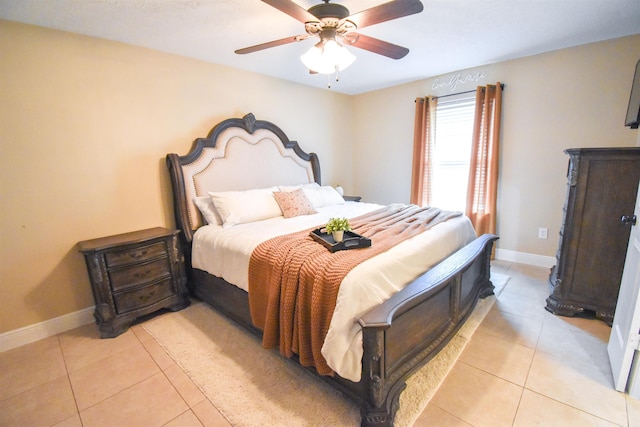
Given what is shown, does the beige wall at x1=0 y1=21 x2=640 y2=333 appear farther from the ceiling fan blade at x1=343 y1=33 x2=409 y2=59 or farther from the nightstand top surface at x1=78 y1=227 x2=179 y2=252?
the ceiling fan blade at x1=343 y1=33 x2=409 y2=59

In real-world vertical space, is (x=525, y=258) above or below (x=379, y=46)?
below

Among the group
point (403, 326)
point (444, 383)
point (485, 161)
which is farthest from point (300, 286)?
point (485, 161)

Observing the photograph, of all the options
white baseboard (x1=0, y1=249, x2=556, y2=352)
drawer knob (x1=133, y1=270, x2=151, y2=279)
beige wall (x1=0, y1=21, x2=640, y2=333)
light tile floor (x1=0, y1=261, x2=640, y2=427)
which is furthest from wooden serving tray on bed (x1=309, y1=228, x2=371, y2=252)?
white baseboard (x1=0, y1=249, x2=556, y2=352)

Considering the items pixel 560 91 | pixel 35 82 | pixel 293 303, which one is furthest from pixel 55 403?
pixel 560 91

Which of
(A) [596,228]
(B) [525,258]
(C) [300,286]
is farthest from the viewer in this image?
(B) [525,258]

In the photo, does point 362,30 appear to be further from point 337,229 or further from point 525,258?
point 525,258

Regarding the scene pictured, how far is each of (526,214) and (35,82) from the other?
15.7 feet

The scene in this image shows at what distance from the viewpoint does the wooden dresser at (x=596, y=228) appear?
2.02 meters

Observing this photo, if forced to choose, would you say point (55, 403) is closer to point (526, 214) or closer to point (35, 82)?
point (35, 82)

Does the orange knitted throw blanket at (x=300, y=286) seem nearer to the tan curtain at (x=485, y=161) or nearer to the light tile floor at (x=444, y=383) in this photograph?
the light tile floor at (x=444, y=383)

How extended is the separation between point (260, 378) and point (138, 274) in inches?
55.2

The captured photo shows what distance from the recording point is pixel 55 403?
161 cm

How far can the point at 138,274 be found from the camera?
2.35m

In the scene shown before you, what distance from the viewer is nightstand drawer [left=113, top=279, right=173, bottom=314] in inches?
89.3
